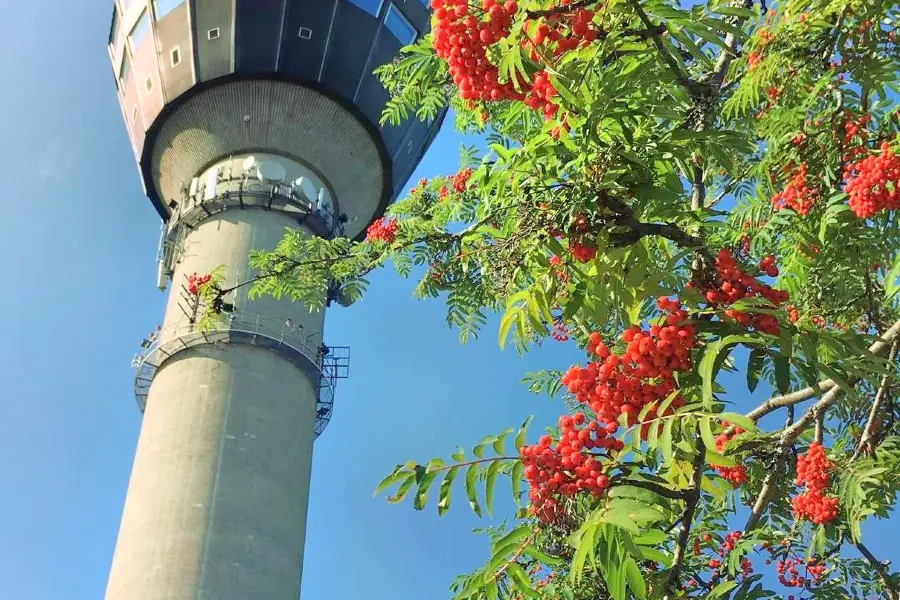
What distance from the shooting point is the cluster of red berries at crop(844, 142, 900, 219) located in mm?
4266

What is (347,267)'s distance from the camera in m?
8.19

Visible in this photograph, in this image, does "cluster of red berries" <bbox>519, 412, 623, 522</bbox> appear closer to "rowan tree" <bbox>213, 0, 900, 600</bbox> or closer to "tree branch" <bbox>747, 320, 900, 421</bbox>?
"rowan tree" <bbox>213, 0, 900, 600</bbox>

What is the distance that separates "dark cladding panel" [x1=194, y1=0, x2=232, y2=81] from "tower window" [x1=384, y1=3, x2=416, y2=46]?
3.44 m

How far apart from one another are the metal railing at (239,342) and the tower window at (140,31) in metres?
6.69

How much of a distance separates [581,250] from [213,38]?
657 inches

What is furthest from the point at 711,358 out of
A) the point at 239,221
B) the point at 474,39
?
the point at 239,221

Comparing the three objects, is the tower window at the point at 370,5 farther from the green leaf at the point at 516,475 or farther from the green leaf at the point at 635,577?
the green leaf at the point at 635,577

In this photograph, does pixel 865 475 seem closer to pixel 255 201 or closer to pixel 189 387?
pixel 189 387

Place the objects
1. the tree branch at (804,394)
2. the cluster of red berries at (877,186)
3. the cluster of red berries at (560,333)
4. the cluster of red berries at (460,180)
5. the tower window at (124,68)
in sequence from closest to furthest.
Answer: the cluster of red berries at (877,186) < the tree branch at (804,394) < the cluster of red berries at (560,333) < the cluster of red berries at (460,180) < the tower window at (124,68)

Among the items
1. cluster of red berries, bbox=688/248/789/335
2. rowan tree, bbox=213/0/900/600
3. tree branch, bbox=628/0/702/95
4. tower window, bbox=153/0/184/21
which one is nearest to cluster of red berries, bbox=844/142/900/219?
rowan tree, bbox=213/0/900/600

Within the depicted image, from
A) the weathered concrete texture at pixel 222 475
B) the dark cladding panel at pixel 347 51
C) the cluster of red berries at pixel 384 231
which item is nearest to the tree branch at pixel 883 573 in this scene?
the cluster of red berries at pixel 384 231

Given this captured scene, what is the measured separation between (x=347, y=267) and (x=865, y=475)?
4936mm

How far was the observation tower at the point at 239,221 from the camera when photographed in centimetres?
1505

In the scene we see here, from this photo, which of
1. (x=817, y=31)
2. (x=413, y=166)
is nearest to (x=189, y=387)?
(x=413, y=166)
